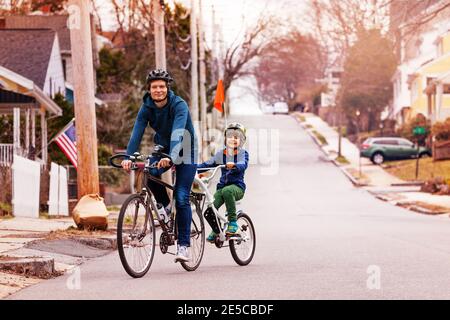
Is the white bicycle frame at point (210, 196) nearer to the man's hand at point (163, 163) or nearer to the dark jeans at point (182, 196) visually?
the dark jeans at point (182, 196)

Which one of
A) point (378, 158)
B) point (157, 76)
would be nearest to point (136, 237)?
point (157, 76)

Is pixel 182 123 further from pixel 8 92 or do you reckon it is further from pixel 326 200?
pixel 326 200

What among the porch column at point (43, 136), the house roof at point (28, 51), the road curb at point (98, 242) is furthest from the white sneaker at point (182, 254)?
the house roof at point (28, 51)

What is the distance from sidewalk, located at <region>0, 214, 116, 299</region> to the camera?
1212 centimetres

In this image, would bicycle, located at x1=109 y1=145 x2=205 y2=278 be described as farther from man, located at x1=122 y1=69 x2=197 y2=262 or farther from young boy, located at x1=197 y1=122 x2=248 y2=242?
young boy, located at x1=197 y1=122 x2=248 y2=242

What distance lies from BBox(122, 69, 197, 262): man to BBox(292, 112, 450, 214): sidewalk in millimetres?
22599

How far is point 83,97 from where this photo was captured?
1867 cm

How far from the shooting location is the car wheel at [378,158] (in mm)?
67625

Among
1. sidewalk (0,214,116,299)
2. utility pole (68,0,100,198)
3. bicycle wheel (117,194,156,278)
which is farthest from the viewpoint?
utility pole (68,0,100,198)

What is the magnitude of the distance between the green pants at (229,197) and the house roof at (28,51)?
28.7 meters

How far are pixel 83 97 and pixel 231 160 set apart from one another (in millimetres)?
5843

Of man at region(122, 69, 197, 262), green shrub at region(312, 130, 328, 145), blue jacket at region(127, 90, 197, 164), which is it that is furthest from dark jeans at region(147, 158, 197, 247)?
green shrub at region(312, 130, 328, 145)

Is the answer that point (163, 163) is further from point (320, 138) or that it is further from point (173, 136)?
point (320, 138)
